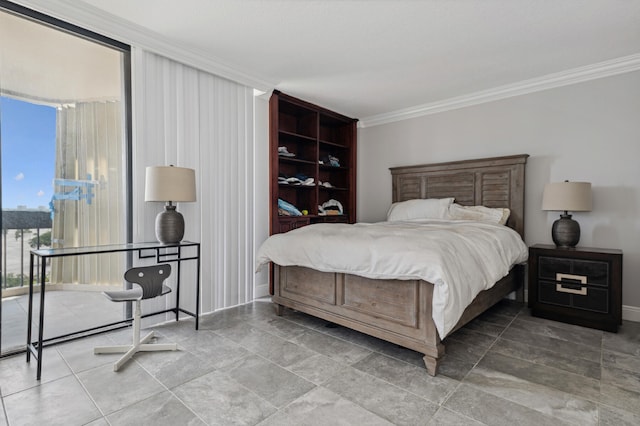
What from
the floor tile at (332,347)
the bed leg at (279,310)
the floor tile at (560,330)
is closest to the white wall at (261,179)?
the bed leg at (279,310)

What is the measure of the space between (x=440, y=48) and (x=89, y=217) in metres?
3.29

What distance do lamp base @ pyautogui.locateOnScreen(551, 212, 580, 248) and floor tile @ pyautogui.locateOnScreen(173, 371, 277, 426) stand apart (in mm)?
3055

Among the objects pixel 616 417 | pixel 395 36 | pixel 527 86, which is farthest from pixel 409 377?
pixel 527 86

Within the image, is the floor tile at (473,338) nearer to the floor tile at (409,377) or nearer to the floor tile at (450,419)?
the floor tile at (409,377)

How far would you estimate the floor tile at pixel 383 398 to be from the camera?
1623 mm

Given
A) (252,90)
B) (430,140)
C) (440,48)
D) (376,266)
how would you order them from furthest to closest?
(430,140) < (252,90) < (440,48) < (376,266)

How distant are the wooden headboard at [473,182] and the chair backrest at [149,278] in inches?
133

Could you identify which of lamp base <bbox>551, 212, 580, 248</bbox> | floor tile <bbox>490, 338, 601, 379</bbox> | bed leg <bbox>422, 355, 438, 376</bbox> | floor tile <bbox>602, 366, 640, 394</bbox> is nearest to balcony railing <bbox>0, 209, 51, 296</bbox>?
bed leg <bbox>422, 355, 438, 376</bbox>

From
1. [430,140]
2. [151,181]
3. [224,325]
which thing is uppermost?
[430,140]

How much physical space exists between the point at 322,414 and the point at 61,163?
8.42ft

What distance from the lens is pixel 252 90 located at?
363 centimetres

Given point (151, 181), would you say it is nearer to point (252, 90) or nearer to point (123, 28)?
point (123, 28)

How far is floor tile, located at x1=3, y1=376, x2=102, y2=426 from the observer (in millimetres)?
1577

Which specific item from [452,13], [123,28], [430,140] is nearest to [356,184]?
[430,140]
